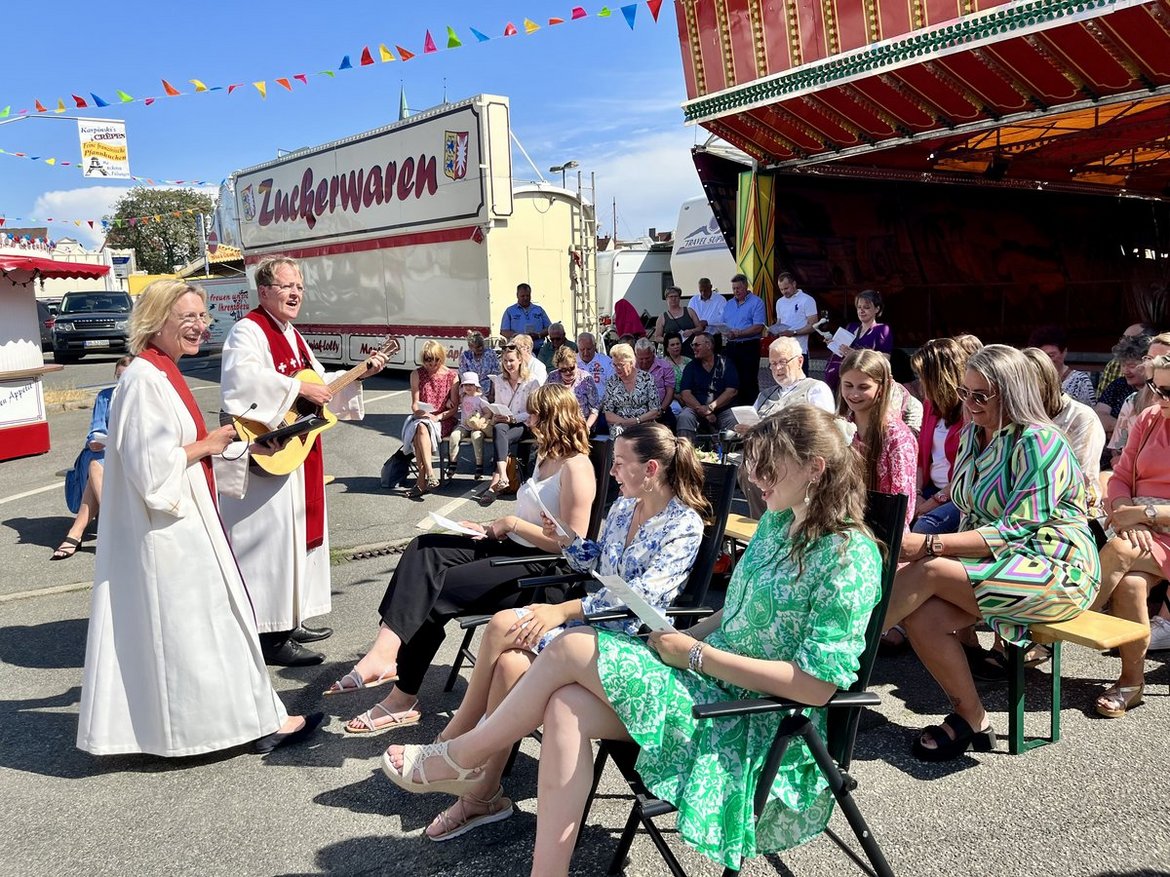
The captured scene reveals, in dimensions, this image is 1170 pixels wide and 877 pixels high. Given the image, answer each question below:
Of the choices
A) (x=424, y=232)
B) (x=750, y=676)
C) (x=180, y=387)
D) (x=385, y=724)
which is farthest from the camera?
(x=424, y=232)

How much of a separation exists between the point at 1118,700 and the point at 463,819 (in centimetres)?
255

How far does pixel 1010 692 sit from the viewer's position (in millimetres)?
3311

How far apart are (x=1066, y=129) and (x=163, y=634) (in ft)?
37.4

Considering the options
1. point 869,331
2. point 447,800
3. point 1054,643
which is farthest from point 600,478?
point 869,331

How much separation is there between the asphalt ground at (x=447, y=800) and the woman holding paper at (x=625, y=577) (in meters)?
0.20

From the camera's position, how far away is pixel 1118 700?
3.55 metres

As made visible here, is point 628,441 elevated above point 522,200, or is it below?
below

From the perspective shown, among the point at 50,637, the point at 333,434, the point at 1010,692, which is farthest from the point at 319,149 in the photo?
the point at 1010,692

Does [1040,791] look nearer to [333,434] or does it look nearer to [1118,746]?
[1118,746]

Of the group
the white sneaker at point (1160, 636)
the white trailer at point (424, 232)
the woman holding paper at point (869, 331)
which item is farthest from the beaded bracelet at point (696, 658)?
the white trailer at point (424, 232)

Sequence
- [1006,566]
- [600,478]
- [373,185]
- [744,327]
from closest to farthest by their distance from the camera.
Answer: [1006,566]
[600,478]
[744,327]
[373,185]

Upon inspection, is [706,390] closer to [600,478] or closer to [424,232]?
[600,478]

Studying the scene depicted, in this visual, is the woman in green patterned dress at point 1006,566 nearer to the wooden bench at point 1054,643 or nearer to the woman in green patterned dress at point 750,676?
the wooden bench at point 1054,643

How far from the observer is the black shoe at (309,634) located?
4664mm
